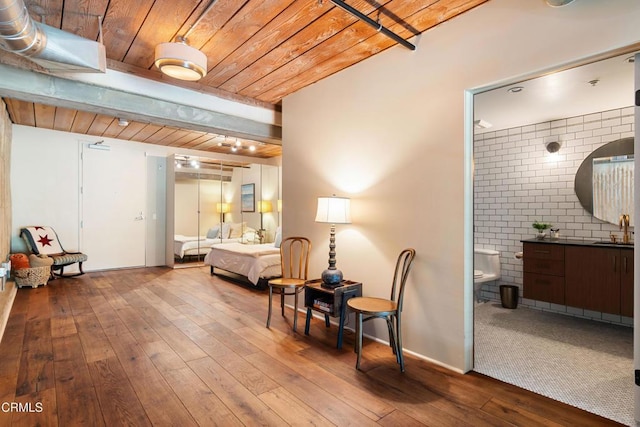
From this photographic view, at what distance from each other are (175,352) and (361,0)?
3076 millimetres

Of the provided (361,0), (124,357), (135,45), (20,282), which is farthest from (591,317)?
(20,282)

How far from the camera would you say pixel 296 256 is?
13.0 feet

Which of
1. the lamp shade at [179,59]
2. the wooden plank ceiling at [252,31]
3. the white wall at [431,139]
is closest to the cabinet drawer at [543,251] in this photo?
the white wall at [431,139]

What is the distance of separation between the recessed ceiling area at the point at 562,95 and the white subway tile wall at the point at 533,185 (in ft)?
0.61

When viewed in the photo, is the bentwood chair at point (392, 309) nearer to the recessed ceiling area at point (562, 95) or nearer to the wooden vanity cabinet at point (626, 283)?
the recessed ceiling area at point (562, 95)

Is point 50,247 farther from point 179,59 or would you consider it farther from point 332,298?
point 332,298

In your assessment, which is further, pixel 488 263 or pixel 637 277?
pixel 488 263

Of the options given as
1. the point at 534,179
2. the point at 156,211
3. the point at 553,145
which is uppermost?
the point at 553,145

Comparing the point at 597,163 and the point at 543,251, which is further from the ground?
the point at 597,163

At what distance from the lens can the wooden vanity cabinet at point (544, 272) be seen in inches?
139

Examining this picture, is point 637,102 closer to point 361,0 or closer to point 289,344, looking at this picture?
point 361,0

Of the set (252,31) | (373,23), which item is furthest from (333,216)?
(252,31)

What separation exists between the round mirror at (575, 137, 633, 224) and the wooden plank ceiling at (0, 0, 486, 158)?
2561 mm

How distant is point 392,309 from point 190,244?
541 centimetres
